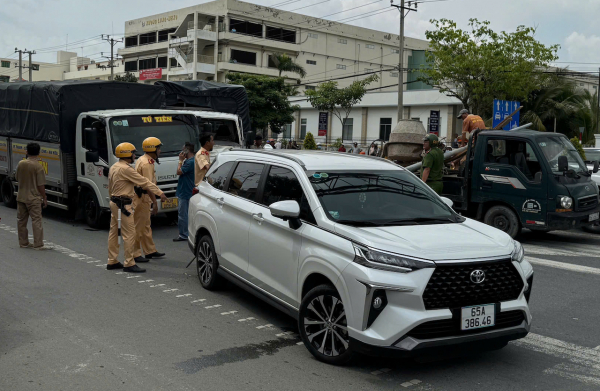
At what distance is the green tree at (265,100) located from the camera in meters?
42.3

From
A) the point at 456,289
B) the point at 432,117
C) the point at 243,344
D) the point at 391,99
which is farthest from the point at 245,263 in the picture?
the point at 391,99

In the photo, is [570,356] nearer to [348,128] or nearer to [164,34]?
[348,128]

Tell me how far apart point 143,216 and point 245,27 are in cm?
5515

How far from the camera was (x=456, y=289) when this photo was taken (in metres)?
4.74

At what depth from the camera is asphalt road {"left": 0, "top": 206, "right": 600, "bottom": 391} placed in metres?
4.87

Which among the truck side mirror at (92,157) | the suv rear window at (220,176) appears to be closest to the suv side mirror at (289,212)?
the suv rear window at (220,176)

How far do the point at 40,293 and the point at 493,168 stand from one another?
8221 millimetres

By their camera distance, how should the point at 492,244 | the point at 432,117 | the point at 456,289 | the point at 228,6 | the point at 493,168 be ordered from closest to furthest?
1. the point at 456,289
2. the point at 492,244
3. the point at 493,168
4. the point at 432,117
5. the point at 228,6

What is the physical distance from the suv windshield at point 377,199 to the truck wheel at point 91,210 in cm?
778

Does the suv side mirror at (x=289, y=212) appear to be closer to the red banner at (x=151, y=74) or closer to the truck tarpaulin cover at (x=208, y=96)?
the truck tarpaulin cover at (x=208, y=96)

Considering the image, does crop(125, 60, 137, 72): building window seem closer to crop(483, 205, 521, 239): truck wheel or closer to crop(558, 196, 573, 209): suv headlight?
crop(483, 205, 521, 239): truck wheel

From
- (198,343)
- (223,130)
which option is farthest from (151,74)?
(198,343)

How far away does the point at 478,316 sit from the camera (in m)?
4.80

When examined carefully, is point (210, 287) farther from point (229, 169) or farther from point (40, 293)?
point (40, 293)
